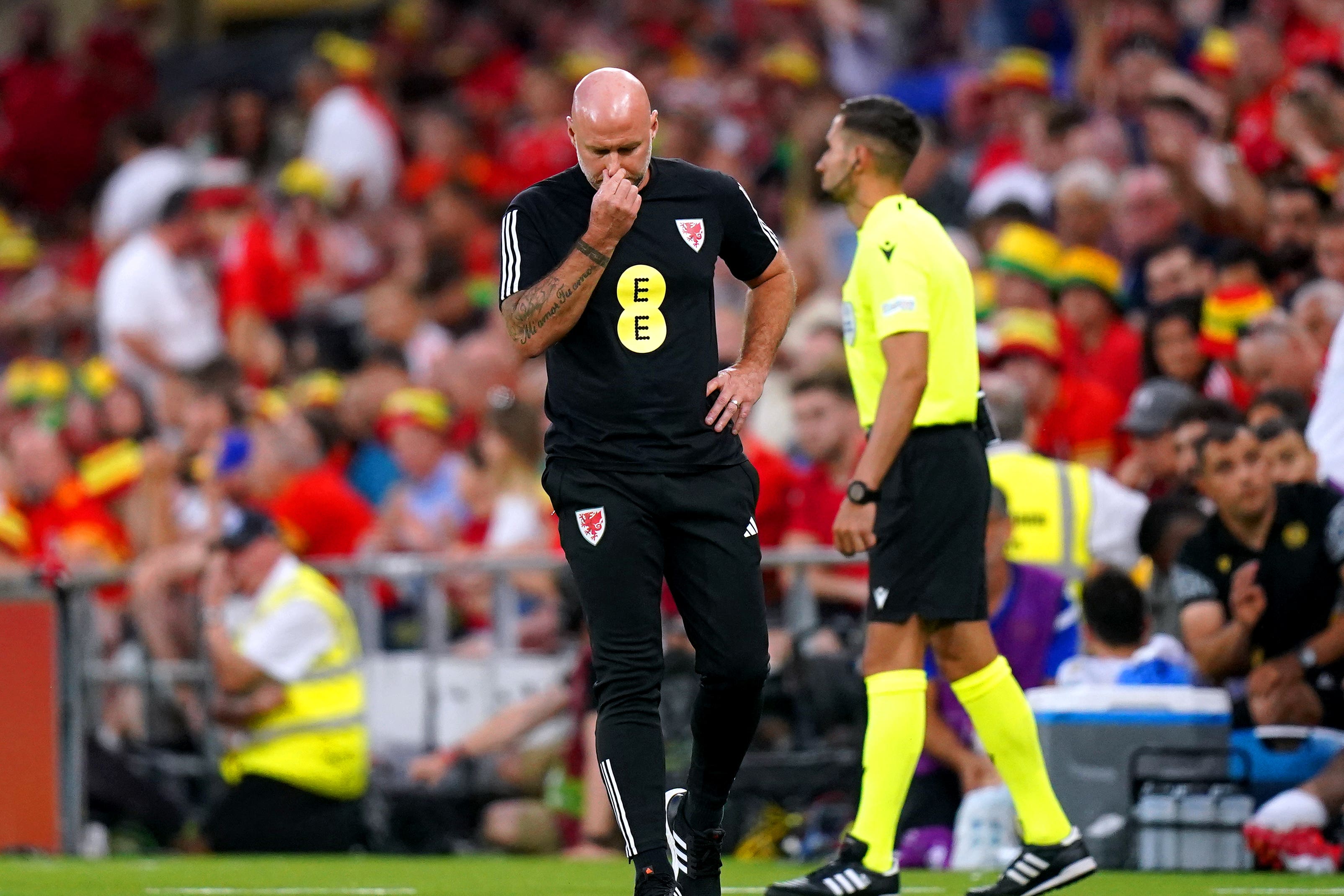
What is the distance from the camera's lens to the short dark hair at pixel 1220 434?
862cm

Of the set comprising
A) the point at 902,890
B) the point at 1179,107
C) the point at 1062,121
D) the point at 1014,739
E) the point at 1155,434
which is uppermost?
the point at 1062,121

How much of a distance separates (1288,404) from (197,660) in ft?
19.0

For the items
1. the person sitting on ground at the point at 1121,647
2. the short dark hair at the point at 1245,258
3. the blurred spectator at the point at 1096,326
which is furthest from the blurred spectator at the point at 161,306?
the person sitting on ground at the point at 1121,647

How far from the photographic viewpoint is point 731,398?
6.05 meters

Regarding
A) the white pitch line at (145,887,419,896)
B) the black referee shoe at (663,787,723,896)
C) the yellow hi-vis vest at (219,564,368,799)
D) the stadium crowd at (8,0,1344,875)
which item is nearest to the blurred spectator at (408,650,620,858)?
the stadium crowd at (8,0,1344,875)

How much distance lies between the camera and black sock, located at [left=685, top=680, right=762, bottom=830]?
6.10 m

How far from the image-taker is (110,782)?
37.1 feet

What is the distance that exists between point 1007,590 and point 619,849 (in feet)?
7.43

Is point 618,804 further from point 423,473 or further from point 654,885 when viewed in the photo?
point 423,473

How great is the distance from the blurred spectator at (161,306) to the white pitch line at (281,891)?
855cm

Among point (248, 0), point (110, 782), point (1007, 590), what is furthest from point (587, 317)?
point (248, 0)

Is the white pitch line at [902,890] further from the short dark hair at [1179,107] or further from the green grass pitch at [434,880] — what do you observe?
the short dark hair at [1179,107]

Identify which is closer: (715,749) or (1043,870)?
(715,749)

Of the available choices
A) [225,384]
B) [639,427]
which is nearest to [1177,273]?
[225,384]
